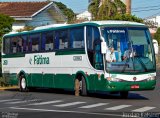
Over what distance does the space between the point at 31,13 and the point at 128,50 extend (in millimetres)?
31429

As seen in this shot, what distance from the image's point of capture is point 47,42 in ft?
85.6

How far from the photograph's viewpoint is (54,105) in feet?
63.4

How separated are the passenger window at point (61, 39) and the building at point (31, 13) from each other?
1042 inches

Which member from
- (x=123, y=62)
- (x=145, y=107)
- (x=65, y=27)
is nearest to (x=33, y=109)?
(x=145, y=107)

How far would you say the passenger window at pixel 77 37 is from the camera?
2322 cm

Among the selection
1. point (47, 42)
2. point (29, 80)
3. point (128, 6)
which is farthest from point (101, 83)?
point (128, 6)

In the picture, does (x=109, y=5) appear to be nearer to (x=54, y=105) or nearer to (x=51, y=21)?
(x=51, y=21)

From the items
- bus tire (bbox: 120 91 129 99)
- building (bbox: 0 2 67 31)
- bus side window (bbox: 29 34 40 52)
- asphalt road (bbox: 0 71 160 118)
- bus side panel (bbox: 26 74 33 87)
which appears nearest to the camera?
asphalt road (bbox: 0 71 160 118)

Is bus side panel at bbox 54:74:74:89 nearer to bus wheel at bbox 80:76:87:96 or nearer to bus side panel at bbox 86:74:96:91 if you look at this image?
bus wheel at bbox 80:76:87:96

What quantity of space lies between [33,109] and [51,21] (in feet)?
130

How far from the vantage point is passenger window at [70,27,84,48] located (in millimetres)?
23219

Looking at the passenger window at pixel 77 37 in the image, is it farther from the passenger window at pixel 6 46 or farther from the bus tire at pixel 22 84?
the passenger window at pixel 6 46

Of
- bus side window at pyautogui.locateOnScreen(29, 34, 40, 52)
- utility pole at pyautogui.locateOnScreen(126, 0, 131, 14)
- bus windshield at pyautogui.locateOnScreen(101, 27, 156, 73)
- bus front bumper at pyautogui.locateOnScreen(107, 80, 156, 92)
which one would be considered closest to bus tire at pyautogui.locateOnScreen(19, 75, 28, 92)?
bus side window at pyautogui.locateOnScreen(29, 34, 40, 52)

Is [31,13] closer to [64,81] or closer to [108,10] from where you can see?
[108,10]
